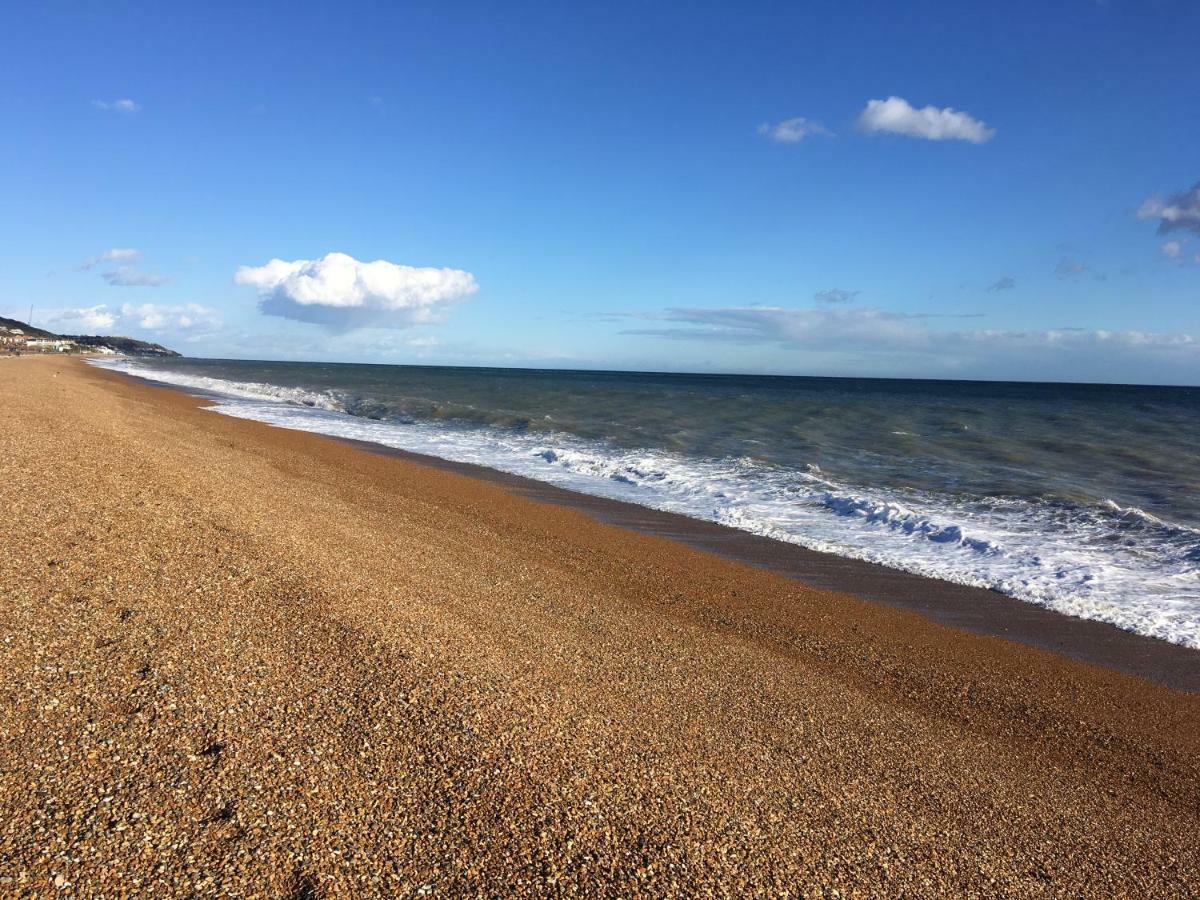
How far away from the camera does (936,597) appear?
920cm

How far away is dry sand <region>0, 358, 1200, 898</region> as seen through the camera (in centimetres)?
329

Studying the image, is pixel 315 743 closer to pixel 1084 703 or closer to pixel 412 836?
pixel 412 836

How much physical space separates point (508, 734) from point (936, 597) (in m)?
6.90

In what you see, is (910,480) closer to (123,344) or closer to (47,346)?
(47,346)

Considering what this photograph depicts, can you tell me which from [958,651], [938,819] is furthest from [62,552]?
[958,651]

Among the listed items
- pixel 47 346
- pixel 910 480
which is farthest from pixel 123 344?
pixel 910 480

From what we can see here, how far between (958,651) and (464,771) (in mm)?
5563

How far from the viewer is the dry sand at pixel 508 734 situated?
130 inches

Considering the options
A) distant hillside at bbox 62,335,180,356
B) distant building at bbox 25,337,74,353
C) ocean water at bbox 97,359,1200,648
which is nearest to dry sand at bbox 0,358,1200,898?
ocean water at bbox 97,359,1200,648

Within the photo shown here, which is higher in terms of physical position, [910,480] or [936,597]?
[910,480]

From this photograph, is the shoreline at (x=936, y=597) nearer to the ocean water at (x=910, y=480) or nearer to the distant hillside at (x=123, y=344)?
the ocean water at (x=910, y=480)

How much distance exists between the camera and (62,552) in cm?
639

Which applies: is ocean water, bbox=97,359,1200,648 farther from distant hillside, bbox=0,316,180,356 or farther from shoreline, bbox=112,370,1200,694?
distant hillside, bbox=0,316,180,356

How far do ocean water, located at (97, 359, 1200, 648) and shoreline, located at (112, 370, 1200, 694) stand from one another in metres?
0.39
